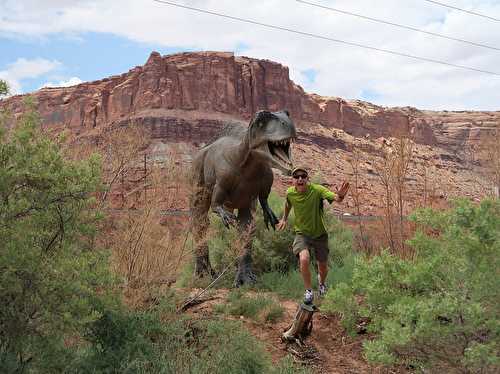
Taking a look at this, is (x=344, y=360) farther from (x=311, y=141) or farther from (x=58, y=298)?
(x=311, y=141)

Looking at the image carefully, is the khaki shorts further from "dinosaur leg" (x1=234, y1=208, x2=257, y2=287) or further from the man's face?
"dinosaur leg" (x1=234, y1=208, x2=257, y2=287)

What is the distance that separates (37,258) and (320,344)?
2.77 metres

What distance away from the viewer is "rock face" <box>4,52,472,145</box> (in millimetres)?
67438

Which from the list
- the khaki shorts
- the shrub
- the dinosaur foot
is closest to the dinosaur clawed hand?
the dinosaur foot

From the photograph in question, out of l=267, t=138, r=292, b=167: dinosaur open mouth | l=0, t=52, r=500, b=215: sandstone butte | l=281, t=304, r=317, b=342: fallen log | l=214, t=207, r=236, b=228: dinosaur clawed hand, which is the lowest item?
l=281, t=304, r=317, b=342: fallen log

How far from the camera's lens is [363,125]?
84.8m

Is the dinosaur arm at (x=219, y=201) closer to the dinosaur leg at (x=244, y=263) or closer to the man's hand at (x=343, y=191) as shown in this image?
the dinosaur leg at (x=244, y=263)

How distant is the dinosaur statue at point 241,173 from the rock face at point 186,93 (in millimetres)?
57612

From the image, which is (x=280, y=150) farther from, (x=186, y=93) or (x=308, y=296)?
(x=186, y=93)

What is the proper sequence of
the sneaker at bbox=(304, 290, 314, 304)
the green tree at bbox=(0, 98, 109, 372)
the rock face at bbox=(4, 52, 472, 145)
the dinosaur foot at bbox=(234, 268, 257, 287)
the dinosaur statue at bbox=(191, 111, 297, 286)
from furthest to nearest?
the rock face at bbox=(4, 52, 472, 145)
the dinosaur foot at bbox=(234, 268, 257, 287)
the dinosaur statue at bbox=(191, 111, 297, 286)
the sneaker at bbox=(304, 290, 314, 304)
the green tree at bbox=(0, 98, 109, 372)

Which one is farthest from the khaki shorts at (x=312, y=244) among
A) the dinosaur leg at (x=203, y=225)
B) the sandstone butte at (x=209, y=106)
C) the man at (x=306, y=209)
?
the sandstone butte at (x=209, y=106)

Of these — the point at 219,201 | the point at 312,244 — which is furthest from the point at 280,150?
the point at 312,244

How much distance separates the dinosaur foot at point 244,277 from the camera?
688 cm

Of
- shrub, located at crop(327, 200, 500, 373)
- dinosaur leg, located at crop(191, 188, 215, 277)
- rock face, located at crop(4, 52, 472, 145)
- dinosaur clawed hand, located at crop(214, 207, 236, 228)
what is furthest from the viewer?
rock face, located at crop(4, 52, 472, 145)
